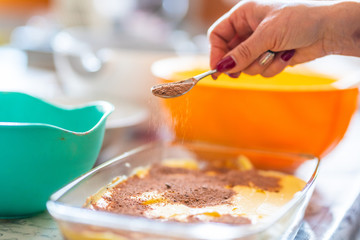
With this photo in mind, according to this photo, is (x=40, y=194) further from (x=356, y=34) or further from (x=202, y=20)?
(x=202, y=20)

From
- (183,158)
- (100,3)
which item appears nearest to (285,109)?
(183,158)

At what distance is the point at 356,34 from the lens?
27.9 inches

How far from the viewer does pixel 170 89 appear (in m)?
0.66

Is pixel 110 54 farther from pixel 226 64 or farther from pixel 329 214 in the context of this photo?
pixel 329 214

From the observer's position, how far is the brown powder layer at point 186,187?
540mm

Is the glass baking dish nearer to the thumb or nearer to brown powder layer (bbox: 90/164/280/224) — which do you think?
brown powder layer (bbox: 90/164/280/224)

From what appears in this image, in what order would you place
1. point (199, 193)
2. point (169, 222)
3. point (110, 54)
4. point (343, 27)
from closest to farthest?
1. point (169, 222)
2. point (199, 193)
3. point (343, 27)
4. point (110, 54)

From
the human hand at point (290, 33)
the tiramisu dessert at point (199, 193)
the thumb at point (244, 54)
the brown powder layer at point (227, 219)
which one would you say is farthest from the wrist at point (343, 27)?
the brown powder layer at point (227, 219)

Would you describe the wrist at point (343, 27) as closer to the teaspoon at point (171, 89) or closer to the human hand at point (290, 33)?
the human hand at point (290, 33)

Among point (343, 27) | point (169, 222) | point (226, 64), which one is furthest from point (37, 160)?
point (343, 27)

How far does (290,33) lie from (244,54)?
76 mm

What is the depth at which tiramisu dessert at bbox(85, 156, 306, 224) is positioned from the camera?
0.52m

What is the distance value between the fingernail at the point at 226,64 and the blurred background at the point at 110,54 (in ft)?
0.47

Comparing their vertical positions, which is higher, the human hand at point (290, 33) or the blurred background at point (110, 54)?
the human hand at point (290, 33)
